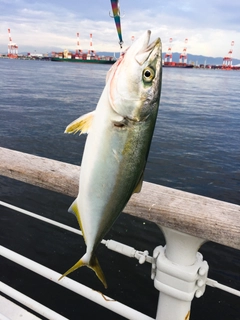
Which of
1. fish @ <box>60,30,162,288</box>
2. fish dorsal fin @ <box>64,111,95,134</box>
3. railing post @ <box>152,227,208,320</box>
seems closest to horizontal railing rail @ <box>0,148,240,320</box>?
railing post @ <box>152,227,208,320</box>

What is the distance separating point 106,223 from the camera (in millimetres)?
1440

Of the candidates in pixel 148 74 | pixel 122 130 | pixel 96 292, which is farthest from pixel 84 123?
pixel 96 292

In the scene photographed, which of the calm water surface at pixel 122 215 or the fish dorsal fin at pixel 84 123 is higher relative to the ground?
the fish dorsal fin at pixel 84 123

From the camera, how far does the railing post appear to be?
5.22ft

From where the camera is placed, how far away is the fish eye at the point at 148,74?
1.34 m

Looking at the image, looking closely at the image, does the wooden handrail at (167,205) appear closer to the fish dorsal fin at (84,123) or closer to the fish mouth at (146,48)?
the fish dorsal fin at (84,123)

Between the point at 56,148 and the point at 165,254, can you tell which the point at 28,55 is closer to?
the point at 56,148

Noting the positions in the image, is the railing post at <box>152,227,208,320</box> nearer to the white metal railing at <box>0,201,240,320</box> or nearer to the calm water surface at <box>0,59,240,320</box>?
the white metal railing at <box>0,201,240,320</box>

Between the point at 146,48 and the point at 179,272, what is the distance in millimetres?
1167

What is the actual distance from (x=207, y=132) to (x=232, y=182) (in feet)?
22.4

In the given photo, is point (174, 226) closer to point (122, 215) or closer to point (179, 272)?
point (179, 272)

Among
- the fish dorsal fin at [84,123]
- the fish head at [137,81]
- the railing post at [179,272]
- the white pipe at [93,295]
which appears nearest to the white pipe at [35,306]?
the white pipe at [93,295]

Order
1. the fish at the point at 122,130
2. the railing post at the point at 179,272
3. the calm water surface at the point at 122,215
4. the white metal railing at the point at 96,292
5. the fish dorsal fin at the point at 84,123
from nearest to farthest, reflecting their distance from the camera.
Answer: the fish at the point at 122,130, the fish dorsal fin at the point at 84,123, the railing post at the point at 179,272, the white metal railing at the point at 96,292, the calm water surface at the point at 122,215

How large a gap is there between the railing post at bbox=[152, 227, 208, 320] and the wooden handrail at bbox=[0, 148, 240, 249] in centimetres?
13
